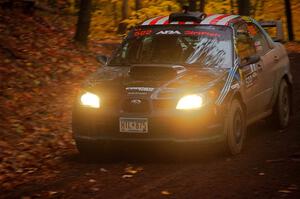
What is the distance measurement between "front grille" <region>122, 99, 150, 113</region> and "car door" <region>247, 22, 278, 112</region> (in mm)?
2372

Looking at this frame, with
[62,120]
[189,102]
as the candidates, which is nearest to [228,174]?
[189,102]

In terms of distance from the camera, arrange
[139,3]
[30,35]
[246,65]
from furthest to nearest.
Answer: [139,3] < [30,35] < [246,65]

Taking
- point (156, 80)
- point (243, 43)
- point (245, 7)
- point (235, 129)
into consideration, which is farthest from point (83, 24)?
point (235, 129)

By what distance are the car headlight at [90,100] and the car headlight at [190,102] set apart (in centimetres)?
105

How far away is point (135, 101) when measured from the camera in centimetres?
747

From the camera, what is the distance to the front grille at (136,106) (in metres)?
7.43

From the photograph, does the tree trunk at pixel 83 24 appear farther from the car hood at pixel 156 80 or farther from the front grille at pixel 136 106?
the front grille at pixel 136 106

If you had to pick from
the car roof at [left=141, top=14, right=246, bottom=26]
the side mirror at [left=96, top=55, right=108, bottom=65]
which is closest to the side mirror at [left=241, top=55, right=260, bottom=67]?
the car roof at [left=141, top=14, right=246, bottom=26]

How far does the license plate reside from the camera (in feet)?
24.4

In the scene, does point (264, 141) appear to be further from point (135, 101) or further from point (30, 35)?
point (30, 35)

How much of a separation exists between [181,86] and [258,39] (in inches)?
106

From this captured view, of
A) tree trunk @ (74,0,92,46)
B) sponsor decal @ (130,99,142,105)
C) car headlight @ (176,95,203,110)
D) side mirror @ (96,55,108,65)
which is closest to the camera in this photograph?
car headlight @ (176,95,203,110)

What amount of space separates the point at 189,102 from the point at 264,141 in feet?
7.00

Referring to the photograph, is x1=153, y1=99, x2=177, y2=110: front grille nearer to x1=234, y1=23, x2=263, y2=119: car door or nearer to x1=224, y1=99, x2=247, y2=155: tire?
x1=224, y1=99, x2=247, y2=155: tire
